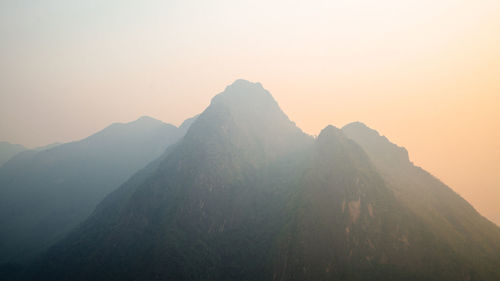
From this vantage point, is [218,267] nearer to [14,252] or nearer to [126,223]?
[126,223]

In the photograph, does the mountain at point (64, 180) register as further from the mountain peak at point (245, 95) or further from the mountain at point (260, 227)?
the mountain peak at point (245, 95)

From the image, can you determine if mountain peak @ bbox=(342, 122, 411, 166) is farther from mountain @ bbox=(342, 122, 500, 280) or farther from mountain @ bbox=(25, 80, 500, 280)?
mountain @ bbox=(25, 80, 500, 280)

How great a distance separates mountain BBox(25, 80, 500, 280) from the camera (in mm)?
56312

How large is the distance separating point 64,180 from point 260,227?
143161 mm

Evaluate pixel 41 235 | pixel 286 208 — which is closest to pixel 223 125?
pixel 286 208

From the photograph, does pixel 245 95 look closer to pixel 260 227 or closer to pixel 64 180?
pixel 260 227

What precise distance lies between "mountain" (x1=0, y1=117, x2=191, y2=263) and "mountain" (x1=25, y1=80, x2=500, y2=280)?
4487 cm

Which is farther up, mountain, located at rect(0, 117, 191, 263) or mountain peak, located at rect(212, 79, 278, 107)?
mountain peak, located at rect(212, 79, 278, 107)

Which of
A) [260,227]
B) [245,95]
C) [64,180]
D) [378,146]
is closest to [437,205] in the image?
[378,146]

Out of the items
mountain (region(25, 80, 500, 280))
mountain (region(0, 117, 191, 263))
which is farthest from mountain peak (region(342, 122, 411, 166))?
mountain (region(0, 117, 191, 263))

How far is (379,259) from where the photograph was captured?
181 feet

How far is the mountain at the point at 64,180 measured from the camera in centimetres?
12006

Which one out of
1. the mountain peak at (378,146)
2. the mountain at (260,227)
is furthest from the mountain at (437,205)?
the mountain at (260,227)

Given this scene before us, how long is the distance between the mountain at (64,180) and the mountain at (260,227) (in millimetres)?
44866
